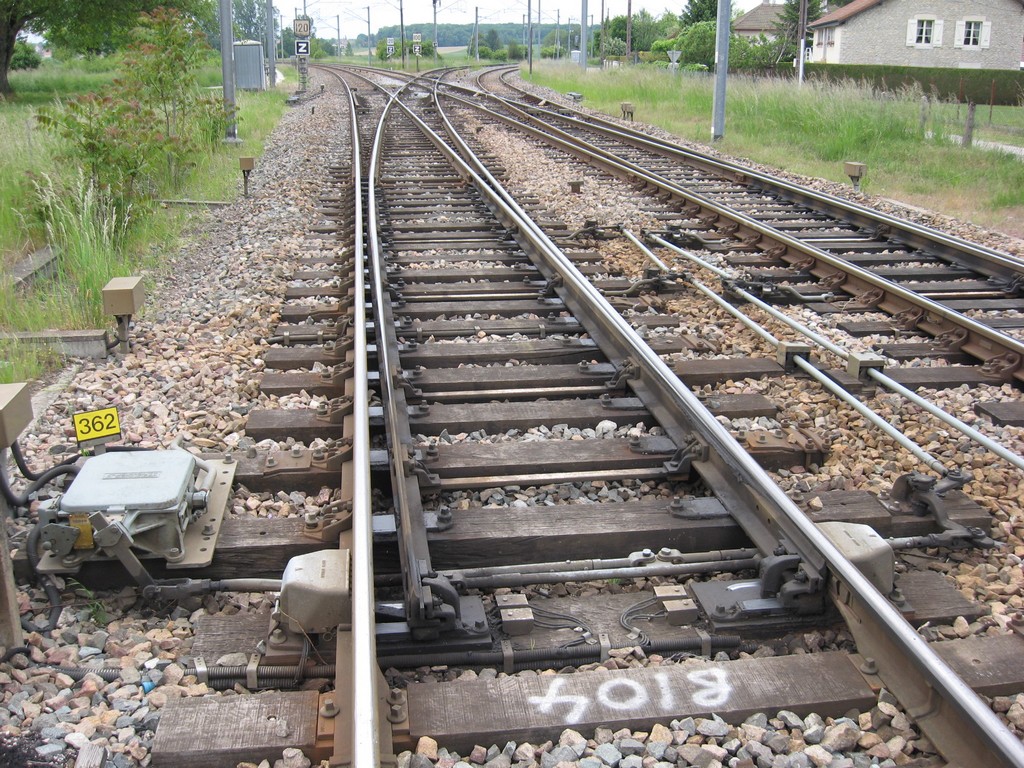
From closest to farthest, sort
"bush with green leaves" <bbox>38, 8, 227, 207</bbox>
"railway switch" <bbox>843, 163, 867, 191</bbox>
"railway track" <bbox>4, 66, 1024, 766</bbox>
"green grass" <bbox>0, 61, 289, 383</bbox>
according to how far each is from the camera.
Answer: "railway track" <bbox>4, 66, 1024, 766</bbox>
"green grass" <bbox>0, 61, 289, 383</bbox>
"bush with green leaves" <bbox>38, 8, 227, 207</bbox>
"railway switch" <bbox>843, 163, 867, 191</bbox>

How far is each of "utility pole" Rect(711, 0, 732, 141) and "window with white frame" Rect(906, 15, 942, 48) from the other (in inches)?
1560

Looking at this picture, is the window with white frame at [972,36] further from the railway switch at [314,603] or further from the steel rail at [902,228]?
the railway switch at [314,603]

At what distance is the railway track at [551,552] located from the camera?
246 centimetres

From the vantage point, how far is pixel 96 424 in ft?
11.8

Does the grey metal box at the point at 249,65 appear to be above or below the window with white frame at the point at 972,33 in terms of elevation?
below

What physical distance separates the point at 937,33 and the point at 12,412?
56.2 metres

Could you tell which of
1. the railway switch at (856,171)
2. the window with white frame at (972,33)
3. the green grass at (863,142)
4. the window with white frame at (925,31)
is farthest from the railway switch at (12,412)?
the window with white frame at (972,33)

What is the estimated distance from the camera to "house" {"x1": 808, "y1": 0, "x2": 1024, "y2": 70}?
49.9 meters

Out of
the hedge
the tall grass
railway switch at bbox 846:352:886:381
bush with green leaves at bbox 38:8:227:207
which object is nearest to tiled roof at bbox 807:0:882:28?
the hedge

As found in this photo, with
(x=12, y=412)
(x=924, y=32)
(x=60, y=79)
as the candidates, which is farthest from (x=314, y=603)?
(x=924, y=32)

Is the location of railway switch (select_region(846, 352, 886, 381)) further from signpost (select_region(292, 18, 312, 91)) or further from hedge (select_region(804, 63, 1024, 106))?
hedge (select_region(804, 63, 1024, 106))

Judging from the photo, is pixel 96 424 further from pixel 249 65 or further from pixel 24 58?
pixel 24 58

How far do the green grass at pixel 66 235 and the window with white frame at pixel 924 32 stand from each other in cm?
4826

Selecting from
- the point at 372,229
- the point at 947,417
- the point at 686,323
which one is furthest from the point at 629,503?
the point at 372,229
